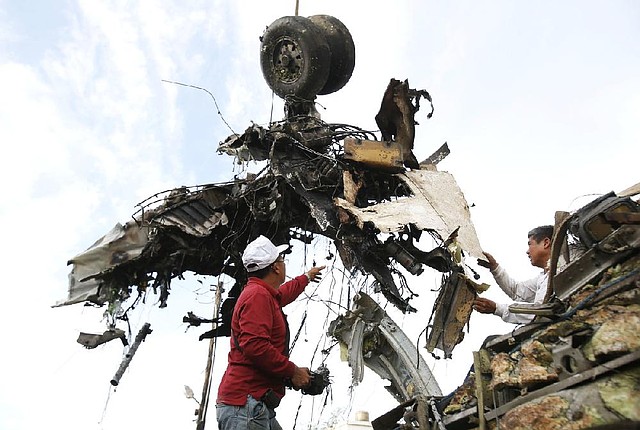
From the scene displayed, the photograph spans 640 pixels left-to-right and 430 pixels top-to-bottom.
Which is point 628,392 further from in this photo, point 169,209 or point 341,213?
point 169,209

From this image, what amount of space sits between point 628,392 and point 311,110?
659 cm

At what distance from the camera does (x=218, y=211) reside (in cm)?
783

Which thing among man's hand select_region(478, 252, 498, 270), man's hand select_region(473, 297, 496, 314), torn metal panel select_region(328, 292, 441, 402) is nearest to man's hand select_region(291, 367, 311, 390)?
man's hand select_region(473, 297, 496, 314)

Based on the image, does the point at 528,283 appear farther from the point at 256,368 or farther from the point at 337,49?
the point at 337,49

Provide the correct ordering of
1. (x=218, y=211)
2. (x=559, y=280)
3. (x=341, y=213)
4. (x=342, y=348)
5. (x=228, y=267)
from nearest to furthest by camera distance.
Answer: (x=559, y=280) < (x=341, y=213) < (x=342, y=348) < (x=218, y=211) < (x=228, y=267)

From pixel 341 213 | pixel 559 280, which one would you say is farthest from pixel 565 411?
pixel 341 213

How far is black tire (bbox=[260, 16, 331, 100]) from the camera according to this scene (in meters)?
8.54

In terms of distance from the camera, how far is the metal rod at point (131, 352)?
772 cm

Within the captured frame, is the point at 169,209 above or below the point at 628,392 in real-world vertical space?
above

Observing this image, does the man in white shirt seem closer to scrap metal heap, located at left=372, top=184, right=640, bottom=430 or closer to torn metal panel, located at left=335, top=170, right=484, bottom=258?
torn metal panel, located at left=335, top=170, right=484, bottom=258

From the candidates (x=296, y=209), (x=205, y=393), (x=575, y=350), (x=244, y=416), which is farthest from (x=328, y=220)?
(x=205, y=393)

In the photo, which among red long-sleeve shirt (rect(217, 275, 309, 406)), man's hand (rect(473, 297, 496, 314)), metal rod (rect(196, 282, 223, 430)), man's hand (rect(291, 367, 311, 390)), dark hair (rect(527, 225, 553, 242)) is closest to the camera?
red long-sleeve shirt (rect(217, 275, 309, 406))

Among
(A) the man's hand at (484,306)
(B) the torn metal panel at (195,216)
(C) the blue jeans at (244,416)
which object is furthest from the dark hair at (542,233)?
(B) the torn metal panel at (195,216)

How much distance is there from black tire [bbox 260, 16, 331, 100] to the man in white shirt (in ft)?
13.1
